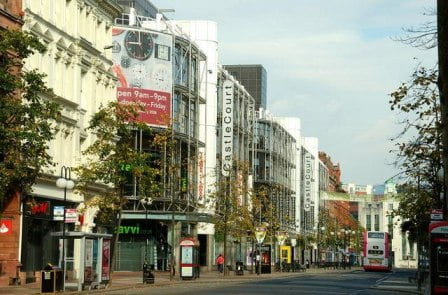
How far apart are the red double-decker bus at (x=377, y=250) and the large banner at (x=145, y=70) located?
111 ft

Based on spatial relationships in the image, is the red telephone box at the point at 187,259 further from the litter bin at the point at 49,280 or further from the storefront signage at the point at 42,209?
the litter bin at the point at 49,280

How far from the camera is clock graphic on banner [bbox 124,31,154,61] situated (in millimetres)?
73500

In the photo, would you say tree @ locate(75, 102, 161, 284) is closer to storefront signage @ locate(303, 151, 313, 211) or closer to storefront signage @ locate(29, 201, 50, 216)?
storefront signage @ locate(29, 201, 50, 216)

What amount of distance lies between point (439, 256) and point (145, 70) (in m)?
42.8

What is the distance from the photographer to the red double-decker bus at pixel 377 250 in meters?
97.1

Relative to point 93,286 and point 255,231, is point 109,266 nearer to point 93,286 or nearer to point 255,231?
point 93,286

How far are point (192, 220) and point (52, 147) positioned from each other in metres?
29.2

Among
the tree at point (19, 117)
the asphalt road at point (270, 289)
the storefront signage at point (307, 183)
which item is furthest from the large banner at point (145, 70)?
the storefront signage at point (307, 183)

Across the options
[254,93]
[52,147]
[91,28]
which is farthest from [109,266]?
[254,93]

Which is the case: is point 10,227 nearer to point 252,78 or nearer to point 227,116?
point 227,116

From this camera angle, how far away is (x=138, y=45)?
73688mm

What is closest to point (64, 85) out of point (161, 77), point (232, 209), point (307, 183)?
point (161, 77)

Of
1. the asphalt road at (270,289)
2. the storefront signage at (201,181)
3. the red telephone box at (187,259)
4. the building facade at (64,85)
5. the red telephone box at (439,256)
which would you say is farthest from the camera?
the storefront signage at (201,181)

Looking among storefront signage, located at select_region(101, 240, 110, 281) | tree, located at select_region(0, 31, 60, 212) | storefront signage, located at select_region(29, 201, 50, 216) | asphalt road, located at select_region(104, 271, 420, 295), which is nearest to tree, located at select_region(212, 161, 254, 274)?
asphalt road, located at select_region(104, 271, 420, 295)
